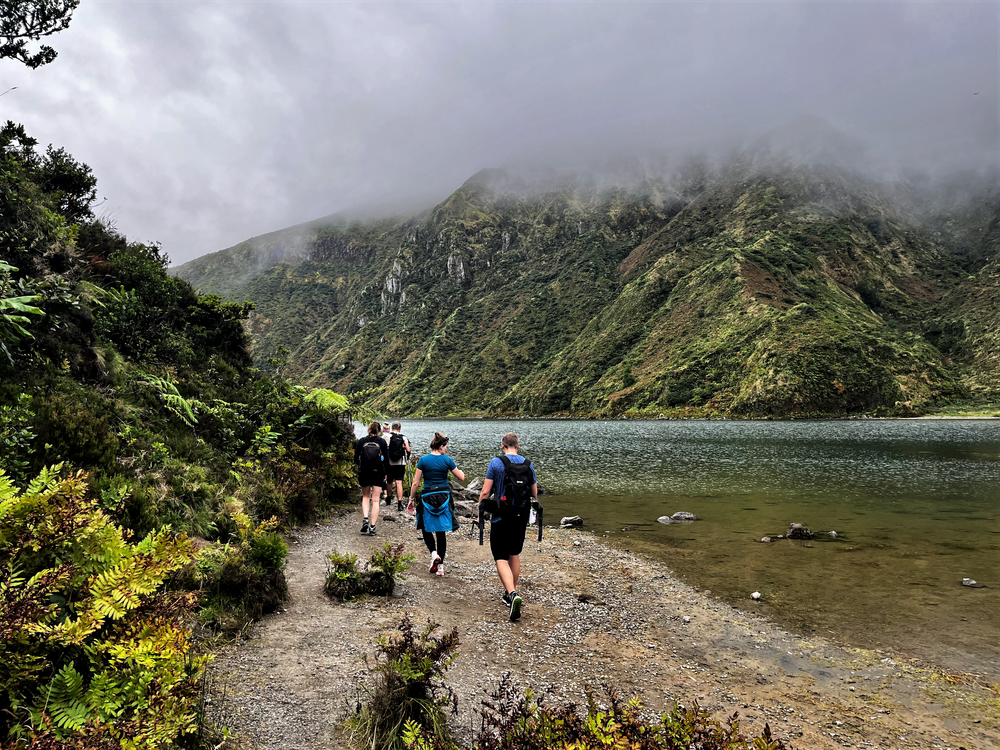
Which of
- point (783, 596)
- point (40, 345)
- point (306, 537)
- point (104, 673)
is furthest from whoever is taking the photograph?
point (306, 537)

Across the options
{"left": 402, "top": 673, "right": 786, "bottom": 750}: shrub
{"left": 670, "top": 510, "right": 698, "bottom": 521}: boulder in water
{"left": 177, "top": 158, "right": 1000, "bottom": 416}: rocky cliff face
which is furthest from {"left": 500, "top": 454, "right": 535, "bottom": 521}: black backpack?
{"left": 177, "top": 158, "right": 1000, "bottom": 416}: rocky cliff face

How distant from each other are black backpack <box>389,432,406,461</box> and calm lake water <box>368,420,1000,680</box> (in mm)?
6780

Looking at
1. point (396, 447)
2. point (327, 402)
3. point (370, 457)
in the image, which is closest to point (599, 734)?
point (370, 457)

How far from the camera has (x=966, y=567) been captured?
1073cm

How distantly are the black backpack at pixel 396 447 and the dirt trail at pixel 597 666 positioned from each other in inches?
142

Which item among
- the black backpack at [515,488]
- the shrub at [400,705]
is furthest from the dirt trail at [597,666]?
the black backpack at [515,488]

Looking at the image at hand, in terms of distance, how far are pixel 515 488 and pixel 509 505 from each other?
10.9 inches

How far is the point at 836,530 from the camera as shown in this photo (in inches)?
568

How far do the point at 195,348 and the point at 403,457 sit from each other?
6.01 m

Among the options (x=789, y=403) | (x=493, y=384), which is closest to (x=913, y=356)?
(x=789, y=403)

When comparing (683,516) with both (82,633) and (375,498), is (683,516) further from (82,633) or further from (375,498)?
(82,633)

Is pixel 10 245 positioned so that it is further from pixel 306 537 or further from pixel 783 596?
pixel 783 596

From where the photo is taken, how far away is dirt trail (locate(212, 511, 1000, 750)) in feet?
14.2

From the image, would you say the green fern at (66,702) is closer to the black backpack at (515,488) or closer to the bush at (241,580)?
the bush at (241,580)
